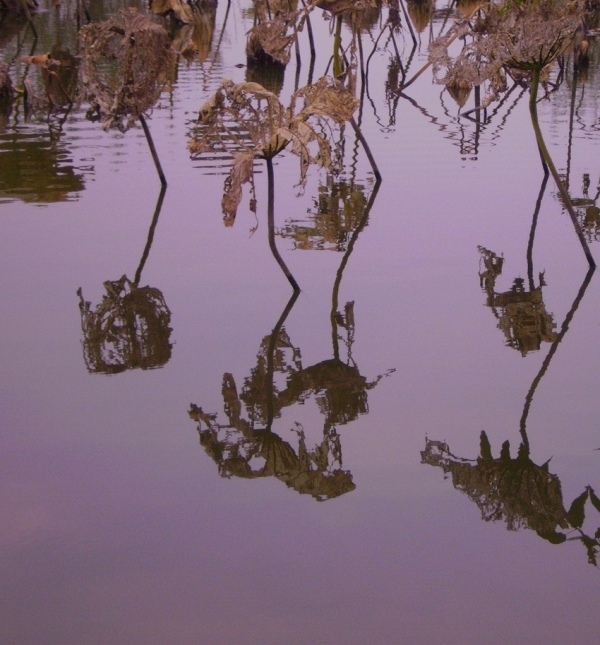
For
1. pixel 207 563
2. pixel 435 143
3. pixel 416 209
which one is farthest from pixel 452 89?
pixel 207 563

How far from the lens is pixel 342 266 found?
22.9ft

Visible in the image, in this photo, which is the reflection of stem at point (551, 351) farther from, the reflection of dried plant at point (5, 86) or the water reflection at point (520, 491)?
the reflection of dried plant at point (5, 86)

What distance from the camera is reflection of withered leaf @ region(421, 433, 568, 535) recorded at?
3.96 meters

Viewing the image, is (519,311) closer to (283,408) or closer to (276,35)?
(283,408)

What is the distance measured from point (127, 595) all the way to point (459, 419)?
75.7 inches

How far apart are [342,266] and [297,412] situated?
230 centimetres

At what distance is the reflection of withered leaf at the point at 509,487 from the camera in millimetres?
3965

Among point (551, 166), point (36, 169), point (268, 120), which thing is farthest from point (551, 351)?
point (36, 169)

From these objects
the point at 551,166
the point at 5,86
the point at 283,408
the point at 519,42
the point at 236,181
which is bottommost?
the point at 283,408

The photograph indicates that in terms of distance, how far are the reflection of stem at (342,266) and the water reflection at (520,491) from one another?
1.28 meters

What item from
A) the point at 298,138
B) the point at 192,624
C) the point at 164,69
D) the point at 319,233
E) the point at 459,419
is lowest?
the point at 192,624

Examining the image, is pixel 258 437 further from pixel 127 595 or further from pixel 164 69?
pixel 164 69

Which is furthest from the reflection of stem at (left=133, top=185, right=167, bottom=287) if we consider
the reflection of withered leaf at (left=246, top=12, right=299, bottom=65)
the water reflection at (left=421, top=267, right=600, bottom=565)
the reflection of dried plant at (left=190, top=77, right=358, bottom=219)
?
the water reflection at (left=421, top=267, right=600, bottom=565)

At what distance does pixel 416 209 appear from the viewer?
330 inches
